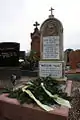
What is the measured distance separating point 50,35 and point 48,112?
282 centimetres

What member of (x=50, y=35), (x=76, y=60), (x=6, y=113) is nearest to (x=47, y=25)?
Answer: (x=50, y=35)

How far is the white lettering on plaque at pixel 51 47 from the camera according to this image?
497 centimetres

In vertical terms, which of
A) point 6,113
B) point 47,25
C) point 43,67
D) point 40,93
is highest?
point 47,25

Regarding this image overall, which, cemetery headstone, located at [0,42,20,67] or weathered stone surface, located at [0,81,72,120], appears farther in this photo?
cemetery headstone, located at [0,42,20,67]

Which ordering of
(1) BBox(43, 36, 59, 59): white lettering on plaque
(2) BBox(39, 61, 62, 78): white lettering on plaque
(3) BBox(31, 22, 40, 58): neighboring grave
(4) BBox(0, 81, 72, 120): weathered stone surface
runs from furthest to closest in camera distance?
(3) BBox(31, 22, 40, 58): neighboring grave → (1) BBox(43, 36, 59, 59): white lettering on plaque → (2) BBox(39, 61, 62, 78): white lettering on plaque → (4) BBox(0, 81, 72, 120): weathered stone surface

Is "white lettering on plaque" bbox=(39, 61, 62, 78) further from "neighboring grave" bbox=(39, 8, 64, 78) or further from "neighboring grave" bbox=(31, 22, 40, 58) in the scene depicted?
"neighboring grave" bbox=(31, 22, 40, 58)

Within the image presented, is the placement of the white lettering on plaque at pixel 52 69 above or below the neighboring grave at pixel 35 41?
below

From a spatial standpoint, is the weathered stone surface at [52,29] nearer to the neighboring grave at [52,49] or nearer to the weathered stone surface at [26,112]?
the neighboring grave at [52,49]

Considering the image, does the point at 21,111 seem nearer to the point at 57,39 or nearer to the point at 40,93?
the point at 40,93

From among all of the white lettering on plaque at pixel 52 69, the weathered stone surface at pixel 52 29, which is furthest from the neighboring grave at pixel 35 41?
the white lettering on plaque at pixel 52 69

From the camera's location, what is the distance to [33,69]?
10.3 metres

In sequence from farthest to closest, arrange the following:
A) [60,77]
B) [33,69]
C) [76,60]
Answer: [76,60], [33,69], [60,77]

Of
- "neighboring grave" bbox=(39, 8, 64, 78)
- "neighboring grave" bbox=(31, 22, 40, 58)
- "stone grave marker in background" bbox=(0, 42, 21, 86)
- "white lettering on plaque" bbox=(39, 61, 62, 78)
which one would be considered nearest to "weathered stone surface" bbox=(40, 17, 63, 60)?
"neighboring grave" bbox=(39, 8, 64, 78)

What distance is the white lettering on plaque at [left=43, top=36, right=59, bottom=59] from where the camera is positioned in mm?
4969
